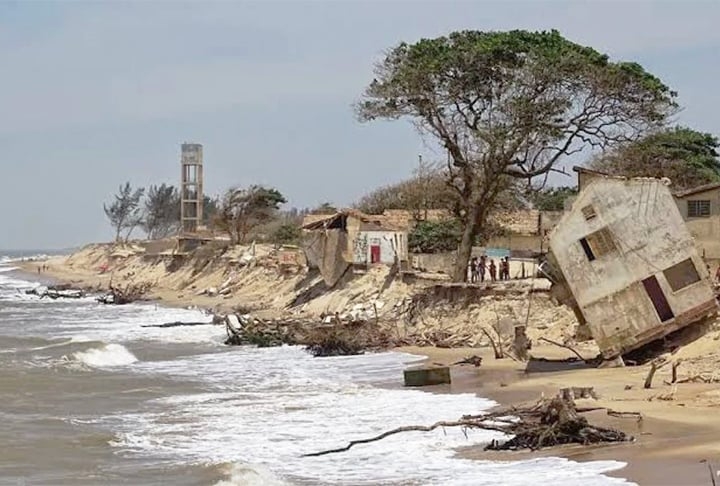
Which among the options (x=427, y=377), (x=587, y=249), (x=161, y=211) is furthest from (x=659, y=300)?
(x=161, y=211)

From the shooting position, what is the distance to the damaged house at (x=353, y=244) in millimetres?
47938

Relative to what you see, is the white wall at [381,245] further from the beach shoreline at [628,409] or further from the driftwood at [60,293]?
the driftwood at [60,293]

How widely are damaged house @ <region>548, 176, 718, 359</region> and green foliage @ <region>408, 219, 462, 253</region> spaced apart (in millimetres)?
28071

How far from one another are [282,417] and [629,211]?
31.8 ft

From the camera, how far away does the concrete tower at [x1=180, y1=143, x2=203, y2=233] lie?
312 ft

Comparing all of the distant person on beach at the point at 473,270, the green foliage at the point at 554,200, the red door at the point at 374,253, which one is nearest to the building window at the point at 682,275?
the distant person on beach at the point at 473,270

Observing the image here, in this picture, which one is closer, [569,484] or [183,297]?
[569,484]

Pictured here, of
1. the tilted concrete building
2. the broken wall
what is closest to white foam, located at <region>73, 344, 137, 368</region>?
the broken wall

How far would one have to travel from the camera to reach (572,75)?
38094 millimetres

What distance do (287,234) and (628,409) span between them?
5615cm

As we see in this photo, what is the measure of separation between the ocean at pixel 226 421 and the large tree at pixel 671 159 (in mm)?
18367

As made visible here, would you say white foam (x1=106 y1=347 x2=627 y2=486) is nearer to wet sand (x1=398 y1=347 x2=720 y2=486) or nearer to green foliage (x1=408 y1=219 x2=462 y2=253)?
wet sand (x1=398 y1=347 x2=720 y2=486)

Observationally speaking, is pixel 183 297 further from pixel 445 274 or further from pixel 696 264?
pixel 696 264

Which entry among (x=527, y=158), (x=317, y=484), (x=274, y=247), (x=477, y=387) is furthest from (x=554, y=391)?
(x=274, y=247)
